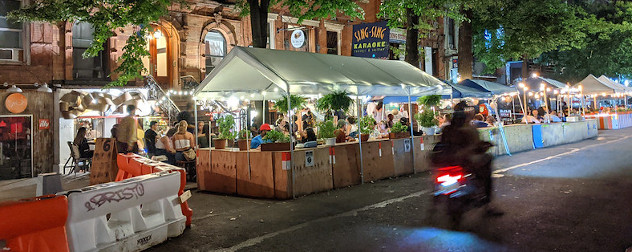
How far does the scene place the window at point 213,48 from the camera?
22016mm

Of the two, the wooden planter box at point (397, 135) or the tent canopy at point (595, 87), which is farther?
the tent canopy at point (595, 87)

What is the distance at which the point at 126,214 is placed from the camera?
5.95m

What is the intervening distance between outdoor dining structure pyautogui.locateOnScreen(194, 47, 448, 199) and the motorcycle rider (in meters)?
3.59

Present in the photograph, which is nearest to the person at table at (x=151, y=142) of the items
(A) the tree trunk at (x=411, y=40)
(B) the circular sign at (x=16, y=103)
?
(B) the circular sign at (x=16, y=103)

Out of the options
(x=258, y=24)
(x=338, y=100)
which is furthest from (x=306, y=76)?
(x=258, y=24)

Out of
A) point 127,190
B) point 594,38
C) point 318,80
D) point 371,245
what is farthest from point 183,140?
point 594,38

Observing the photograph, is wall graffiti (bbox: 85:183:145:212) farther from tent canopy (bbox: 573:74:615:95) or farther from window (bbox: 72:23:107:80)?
tent canopy (bbox: 573:74:615:95)

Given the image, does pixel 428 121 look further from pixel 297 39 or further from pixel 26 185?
pixel 26 185

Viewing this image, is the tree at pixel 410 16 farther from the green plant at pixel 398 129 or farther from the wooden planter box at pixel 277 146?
the wooden planter box at pixel 277 146

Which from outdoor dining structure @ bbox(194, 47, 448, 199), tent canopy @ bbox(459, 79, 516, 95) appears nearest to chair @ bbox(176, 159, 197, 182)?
outdoor dining structure @ bbox(194, 47, 448, 199)

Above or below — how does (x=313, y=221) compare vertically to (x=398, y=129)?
below

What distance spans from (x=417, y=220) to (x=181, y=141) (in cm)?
815

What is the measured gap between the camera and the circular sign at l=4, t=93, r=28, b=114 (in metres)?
15.7

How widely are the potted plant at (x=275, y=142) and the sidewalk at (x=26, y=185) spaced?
693 centimetres
